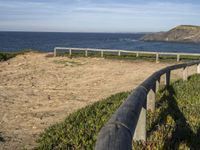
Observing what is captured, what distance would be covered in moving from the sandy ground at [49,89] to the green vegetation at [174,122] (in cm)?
237

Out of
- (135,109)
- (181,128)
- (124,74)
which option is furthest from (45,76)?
(135,109)

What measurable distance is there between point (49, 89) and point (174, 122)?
9632 mm

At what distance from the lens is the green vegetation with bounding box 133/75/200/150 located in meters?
6.18

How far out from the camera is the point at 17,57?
34156 millimetres

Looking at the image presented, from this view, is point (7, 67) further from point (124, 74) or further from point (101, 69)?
point (124, 74)

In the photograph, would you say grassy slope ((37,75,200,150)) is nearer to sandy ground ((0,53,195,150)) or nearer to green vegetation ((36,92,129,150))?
green vegetation ((36,92,129,150))

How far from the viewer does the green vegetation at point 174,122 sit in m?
6.18

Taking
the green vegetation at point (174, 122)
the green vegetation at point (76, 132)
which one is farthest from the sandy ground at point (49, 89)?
the green vegetation at point (174, 122)

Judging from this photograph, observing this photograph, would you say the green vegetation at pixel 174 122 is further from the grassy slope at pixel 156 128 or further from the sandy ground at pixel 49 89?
the sandy ground at pixel 49 89

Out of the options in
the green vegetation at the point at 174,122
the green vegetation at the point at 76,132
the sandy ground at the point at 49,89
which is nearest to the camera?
the green vegetation at the point at 174,122

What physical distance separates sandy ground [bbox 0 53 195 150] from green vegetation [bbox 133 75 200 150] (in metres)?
2.37

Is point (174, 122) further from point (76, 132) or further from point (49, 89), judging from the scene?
point (49, 89)

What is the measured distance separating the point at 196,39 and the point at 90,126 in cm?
18529

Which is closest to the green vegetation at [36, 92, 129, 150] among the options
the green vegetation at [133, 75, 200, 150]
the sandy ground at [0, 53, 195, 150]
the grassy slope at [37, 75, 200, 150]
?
the grassy slope at [37, 75, 200, 150]
